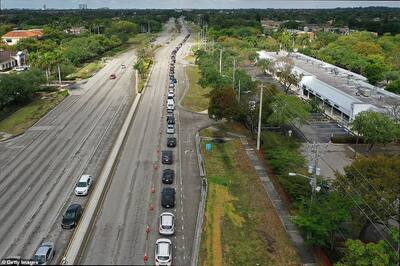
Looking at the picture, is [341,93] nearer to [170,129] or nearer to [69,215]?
[170,129]

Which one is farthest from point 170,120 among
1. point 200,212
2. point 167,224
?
point 167,224

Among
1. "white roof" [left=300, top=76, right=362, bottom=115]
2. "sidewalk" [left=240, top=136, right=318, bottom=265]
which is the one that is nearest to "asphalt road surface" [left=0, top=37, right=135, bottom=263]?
"sidewalk" [left=240, top=136, right=318, bottom=265]

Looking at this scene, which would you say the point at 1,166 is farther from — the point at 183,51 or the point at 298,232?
the point at 183,51

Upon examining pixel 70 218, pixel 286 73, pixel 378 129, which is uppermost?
pixel 286 73

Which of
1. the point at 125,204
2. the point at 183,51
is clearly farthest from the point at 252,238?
the point at 183,51

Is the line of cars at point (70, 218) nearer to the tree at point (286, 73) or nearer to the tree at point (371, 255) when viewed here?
A: the tree at point (371, 255)

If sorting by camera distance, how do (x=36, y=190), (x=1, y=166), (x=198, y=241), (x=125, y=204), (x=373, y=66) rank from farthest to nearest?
(x=373, y=66) < (x=1, y=166) < (x=36, y=190) < (x=125, y=204) < (x=198, y=241)
